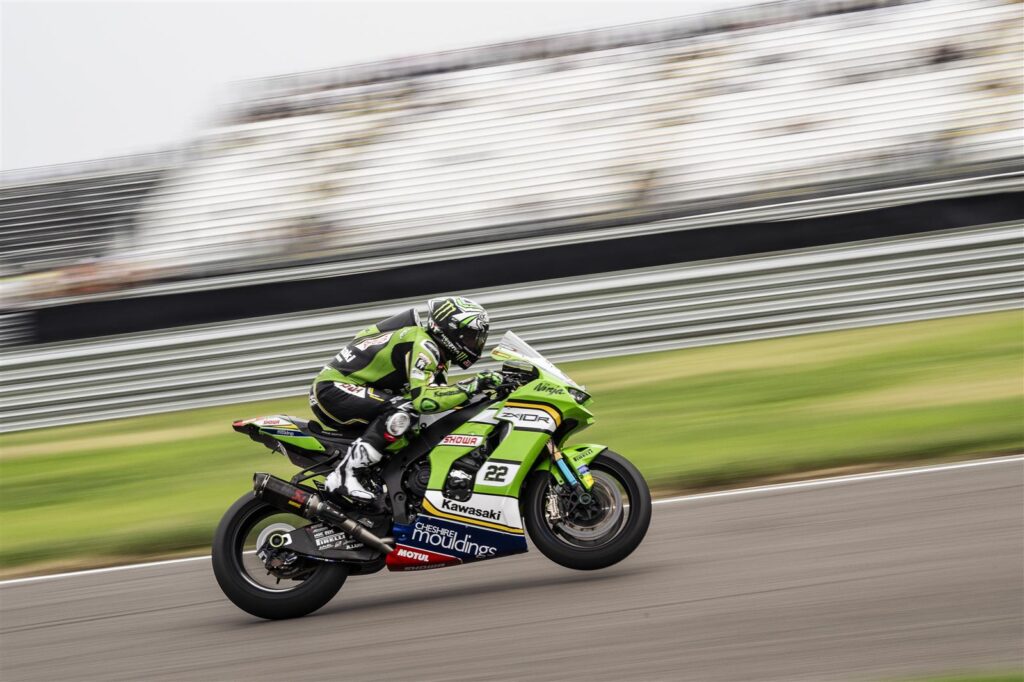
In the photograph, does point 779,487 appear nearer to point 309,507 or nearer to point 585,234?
point 309,507

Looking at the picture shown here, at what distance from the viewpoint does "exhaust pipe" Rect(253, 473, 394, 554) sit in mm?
5574

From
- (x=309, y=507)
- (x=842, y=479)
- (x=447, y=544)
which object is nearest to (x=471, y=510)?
(x=447, y=544)

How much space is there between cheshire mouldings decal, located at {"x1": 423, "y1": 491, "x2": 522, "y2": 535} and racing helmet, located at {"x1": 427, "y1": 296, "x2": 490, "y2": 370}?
72 cm

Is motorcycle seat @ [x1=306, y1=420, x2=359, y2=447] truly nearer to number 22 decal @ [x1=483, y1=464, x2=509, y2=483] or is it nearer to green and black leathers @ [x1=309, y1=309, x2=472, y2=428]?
green and black leathers @ [x1=309, y1=309, x2=472, y2=428]

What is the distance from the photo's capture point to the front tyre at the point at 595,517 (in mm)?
5570

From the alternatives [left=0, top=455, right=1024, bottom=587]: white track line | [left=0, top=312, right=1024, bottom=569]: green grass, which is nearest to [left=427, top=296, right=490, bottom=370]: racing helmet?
[left=0, top=455, right=1024, bottom=587]: white track line

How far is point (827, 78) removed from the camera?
64.0ft

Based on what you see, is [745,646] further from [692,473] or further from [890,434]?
[890,434]

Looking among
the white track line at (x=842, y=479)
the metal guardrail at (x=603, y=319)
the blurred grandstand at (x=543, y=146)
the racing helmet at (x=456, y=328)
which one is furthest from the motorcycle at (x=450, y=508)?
the blurred grandstand at (x=543, y=146)

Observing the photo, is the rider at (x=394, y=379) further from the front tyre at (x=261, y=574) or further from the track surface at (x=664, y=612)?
the track surface at (x=664, y=612)

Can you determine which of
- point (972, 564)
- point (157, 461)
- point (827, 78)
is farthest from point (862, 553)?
point (827, 78)

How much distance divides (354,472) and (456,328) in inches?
37.1

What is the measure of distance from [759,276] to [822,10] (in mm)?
9713

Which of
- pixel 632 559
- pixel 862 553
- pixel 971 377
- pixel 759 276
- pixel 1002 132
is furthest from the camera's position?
pixel 1002 132
